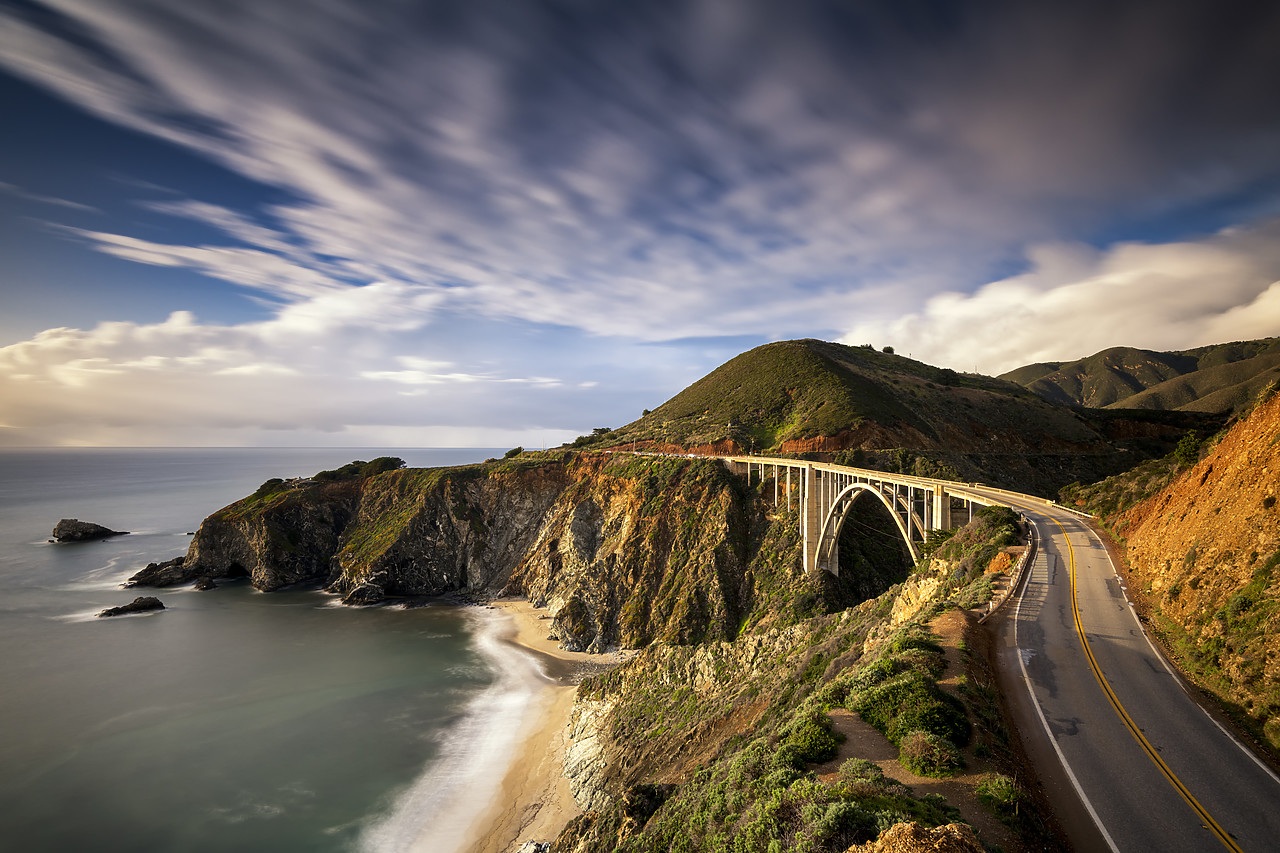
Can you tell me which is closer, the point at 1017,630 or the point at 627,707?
the point at 1017,630

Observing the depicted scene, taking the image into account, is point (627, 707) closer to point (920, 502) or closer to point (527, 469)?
point (920, 502)

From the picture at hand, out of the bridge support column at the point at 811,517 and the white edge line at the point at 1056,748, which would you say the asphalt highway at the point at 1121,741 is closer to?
the white edge line at the point at 1056,748

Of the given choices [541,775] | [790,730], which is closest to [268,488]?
[541,775]

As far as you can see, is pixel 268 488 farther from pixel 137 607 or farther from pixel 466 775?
pixel 466 775

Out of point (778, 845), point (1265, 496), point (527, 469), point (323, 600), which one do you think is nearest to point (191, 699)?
point (323, 600)

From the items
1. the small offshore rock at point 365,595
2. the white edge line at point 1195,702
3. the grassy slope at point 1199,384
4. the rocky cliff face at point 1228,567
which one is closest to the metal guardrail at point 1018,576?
the white edge line at point 1195,702

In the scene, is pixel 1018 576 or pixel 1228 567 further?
pixel 1018 576

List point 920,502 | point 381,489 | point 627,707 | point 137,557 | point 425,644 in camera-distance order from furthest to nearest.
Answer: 1. point 137,557
2. point 381,489
3. point 425,644
4. point 920,502
5. point 627,707
